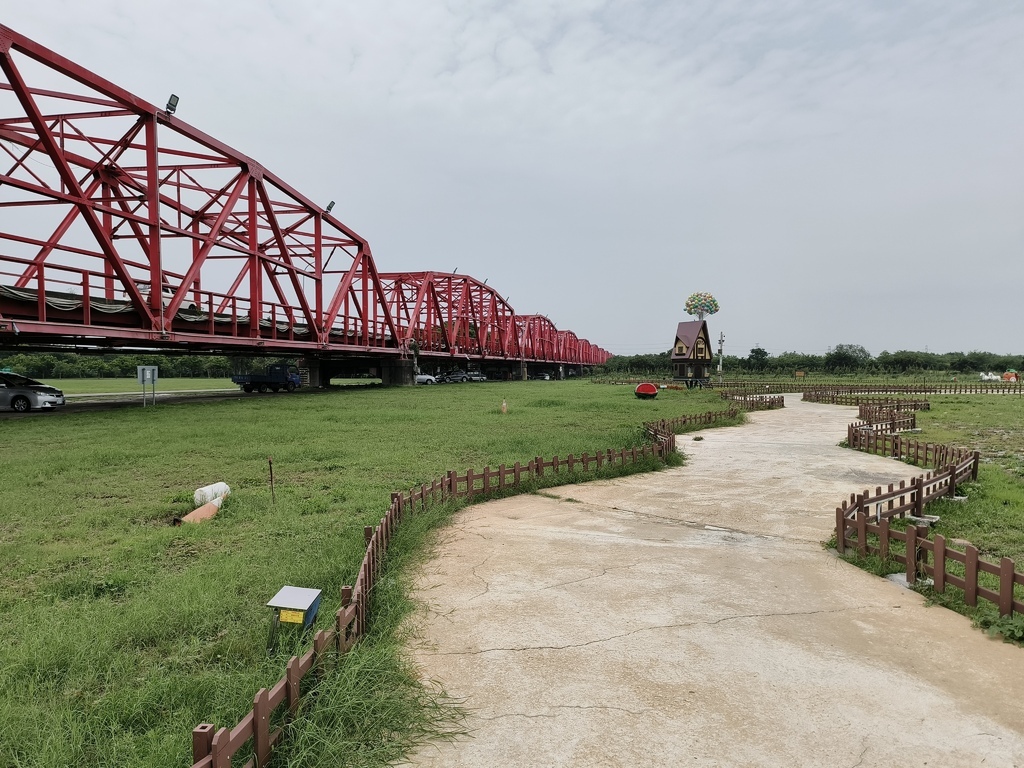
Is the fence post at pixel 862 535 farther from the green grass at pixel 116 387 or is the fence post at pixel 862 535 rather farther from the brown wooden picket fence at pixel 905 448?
the green grass at pixel 116 387

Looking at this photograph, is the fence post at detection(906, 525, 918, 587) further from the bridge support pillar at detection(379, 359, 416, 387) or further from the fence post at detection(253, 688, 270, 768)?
the bridge support pillar at detection(379, 359, 416, 387)

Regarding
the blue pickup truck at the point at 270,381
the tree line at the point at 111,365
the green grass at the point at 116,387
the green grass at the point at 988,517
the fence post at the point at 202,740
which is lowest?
the green grass at the point at 988,517

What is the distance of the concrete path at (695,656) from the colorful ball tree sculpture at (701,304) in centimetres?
8393

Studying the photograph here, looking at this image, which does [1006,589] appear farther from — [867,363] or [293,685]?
[867,363]

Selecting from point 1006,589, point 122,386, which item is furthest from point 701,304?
point 1006,589

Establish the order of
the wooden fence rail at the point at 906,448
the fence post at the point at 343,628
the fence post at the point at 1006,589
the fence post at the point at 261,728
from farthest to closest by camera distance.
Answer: the wooden fence rail at the point at 906,448
the fence post at the point at 1006,589
the fence post at the point at 343,628
the fence post at the point at 261,728

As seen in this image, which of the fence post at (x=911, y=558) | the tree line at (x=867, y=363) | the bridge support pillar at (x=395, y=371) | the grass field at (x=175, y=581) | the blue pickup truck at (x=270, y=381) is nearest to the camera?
the grass field at (x=175, y=581)

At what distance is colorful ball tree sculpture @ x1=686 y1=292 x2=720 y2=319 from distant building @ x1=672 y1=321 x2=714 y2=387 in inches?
1369

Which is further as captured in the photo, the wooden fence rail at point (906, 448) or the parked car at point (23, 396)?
the parked car at point (23, 396)

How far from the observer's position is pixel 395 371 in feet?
154

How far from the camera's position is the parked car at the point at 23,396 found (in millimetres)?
21672

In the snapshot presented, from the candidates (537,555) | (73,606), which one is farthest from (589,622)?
(73,606)

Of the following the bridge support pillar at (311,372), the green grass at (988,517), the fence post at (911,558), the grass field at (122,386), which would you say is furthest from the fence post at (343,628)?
the bridge support pillar at (311,372)

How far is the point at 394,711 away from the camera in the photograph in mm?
3416
